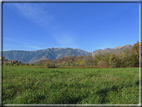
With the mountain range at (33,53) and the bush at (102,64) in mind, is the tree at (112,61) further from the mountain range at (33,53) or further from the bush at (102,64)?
the mountain range at (33,53)

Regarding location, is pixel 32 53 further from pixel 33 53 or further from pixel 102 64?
pixel 102 64

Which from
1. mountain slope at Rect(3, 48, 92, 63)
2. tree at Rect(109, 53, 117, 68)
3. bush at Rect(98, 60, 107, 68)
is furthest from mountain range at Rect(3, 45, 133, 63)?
tree at Rect(109, 53, 117, 68)

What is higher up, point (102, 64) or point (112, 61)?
point (112, 61)

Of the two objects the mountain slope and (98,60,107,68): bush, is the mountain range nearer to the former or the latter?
the mountain slope

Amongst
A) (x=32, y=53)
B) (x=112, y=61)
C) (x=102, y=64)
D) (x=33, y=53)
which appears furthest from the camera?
(x=102, y=64)

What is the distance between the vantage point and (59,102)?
2.36 metres

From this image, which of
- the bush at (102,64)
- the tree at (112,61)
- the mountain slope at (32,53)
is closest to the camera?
the mountain slope at (32,53)

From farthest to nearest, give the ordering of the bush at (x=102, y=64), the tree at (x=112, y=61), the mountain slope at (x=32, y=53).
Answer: the bush at (x=102, y=64)
the tree at (x=112, y=61)
the mountain slope at (x=32, y=53)

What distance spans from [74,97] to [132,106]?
161cm

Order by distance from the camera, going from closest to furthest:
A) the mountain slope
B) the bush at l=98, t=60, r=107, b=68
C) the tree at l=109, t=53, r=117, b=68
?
the mountain slope, the tree at l=109, t=53, r=117, b=68, the bush at l=98, t=60, r=107, b=68

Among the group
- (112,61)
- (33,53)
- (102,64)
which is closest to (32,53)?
(33,53)

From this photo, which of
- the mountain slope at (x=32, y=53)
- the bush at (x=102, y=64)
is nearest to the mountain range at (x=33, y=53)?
the mountain slope at (x=32, y=53)

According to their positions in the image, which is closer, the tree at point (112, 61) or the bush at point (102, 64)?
the tree at point (112, 61)

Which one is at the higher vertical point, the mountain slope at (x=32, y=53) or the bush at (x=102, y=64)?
the mountain slope at (x=32, y=53)
